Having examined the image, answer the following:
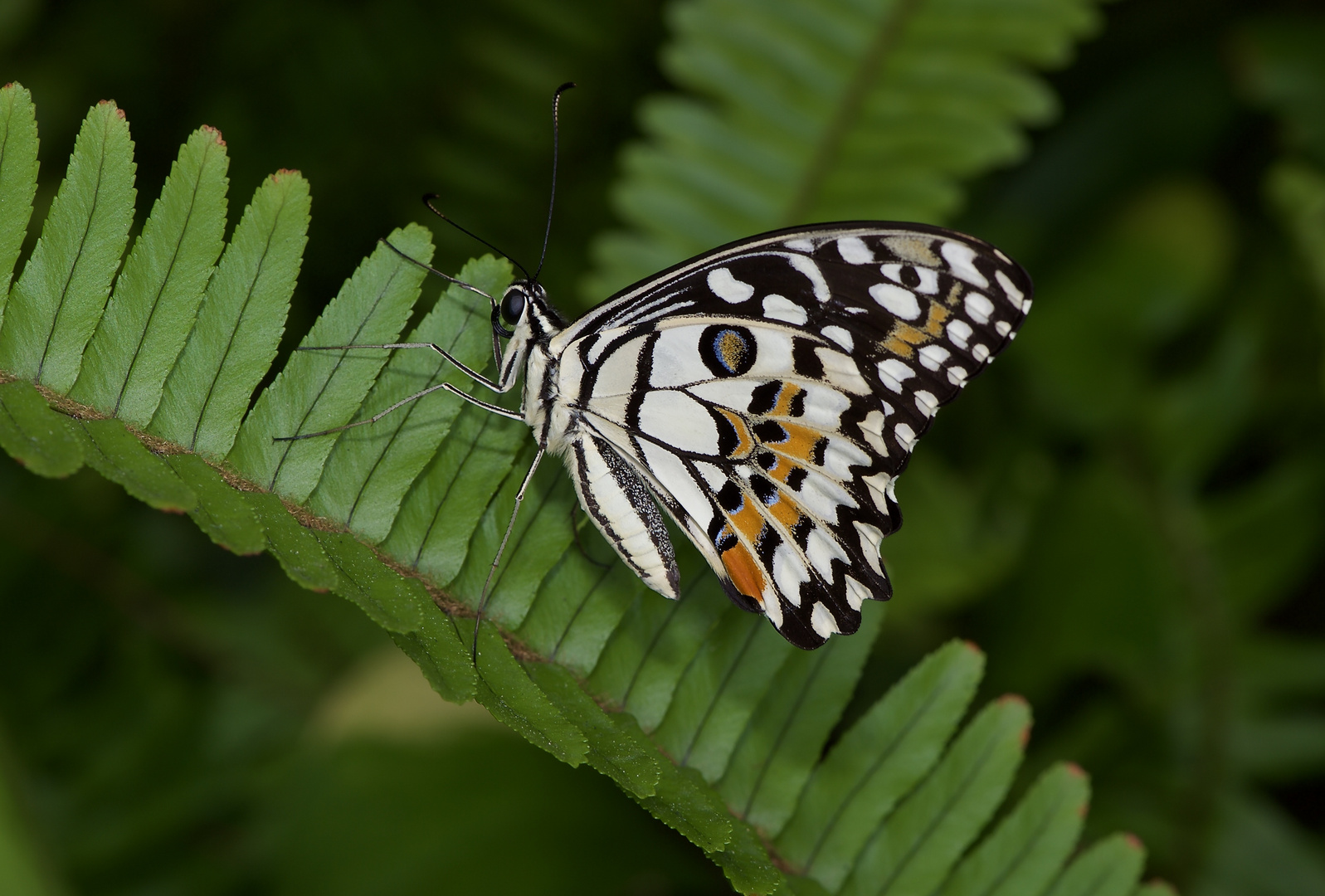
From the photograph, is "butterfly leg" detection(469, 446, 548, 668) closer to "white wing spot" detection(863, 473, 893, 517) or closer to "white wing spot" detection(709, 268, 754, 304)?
"white wing spot" detection(709, 268, 754, 304)

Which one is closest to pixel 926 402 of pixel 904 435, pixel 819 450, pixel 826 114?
pixel 904 435

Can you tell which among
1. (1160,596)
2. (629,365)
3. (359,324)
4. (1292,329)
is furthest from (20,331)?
(1292,329)

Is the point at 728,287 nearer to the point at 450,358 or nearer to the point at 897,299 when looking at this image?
the point at 897,299

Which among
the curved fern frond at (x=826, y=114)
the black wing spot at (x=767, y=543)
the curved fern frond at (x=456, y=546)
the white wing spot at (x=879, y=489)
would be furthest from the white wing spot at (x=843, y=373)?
the curved fern frond at (x=826, y=114)

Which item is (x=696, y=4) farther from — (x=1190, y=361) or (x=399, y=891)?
(x=399, y=891)

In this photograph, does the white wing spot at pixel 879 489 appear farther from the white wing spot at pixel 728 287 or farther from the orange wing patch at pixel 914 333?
the white wing spot at pixel 728 287

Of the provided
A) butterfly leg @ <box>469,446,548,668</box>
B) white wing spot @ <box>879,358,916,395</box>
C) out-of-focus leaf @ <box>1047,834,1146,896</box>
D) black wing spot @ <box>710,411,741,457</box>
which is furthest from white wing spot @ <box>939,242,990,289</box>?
out-of-focus leaf @ <box>1047,834,1146,896</box>

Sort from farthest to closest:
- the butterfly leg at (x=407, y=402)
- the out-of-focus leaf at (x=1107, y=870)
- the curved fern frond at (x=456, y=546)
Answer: the out-of-focus leaf at (x=1107, y=870) < the butterfly leg at (x=407, y=402) < the curved fern frond at (x=456, y=546)
